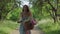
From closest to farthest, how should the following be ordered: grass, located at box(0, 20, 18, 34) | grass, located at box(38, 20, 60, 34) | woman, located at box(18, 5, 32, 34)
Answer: woman, located at box(18, 5, 32, 34) < grass, located at box(38, 20, 60, 34) < grass, located at box(0, 20, 18, 34)

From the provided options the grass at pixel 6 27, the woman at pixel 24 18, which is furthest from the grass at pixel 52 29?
the woman at pixel 24 18

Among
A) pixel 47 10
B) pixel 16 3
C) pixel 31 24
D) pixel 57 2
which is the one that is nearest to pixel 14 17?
pixel 16 3

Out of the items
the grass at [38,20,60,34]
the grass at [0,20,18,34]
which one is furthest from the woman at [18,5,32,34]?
the grass at [0,20,18,34]

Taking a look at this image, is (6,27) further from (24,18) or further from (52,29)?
(24,18)

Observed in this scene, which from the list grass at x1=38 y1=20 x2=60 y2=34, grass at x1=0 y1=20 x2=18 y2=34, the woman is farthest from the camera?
grass at x1=0 y1=20 x2=18 y2=34

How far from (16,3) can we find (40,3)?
6271mm

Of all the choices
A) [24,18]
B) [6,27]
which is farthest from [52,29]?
[24,18]

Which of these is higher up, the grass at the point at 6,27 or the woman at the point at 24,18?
the woman at the point at 24,18

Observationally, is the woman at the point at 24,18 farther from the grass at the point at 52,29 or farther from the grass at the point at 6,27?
the grass at the point at 6,27

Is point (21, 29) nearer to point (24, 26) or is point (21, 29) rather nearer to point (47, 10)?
point (24, 26)

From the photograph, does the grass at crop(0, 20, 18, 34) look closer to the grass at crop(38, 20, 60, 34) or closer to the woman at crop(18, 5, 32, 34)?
the grass at crop(38, 20, 60, 34)

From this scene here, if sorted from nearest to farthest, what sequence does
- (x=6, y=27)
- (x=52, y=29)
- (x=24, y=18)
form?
(x=24, y=18)
(x=52, y=29)
(x=6, y=27)

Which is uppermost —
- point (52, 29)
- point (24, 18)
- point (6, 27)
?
point (24, 18)

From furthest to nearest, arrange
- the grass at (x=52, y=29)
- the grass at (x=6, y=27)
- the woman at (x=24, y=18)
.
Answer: the grass at (x=6, y=27) < the grass at (x=52, y=29) < the woman at (x=24, y=18)
